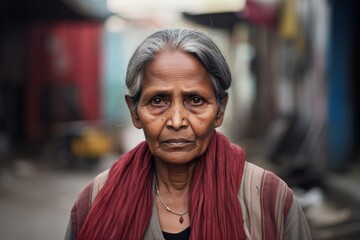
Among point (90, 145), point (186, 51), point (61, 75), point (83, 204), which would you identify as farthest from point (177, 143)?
point (61, 75)

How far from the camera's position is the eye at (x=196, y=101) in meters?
2.33

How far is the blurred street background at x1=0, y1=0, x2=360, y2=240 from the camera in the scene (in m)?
8.33

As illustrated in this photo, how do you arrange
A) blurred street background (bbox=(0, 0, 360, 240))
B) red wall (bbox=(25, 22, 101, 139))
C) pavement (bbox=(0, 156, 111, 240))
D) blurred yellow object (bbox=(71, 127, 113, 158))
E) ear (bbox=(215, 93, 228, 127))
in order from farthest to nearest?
red wall (bbox=(25, 22, 101, 139)) → blurred yellow object (bbox=(71, 127, 113, 158)) → blurred street background (bbox=(0, 0, 360, 240)) → pavement (bbox=(0, 156, 111, 240)) → ear (bbox=(215, 93, 228, 127))

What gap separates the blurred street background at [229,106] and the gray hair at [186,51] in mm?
241

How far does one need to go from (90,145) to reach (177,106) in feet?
36.3

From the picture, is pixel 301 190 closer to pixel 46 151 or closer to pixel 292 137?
pixel 292 137

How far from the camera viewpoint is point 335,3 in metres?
8.94

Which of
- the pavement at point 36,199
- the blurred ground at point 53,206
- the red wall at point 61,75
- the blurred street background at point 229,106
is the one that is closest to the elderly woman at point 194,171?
the blurred street background at point 229,106

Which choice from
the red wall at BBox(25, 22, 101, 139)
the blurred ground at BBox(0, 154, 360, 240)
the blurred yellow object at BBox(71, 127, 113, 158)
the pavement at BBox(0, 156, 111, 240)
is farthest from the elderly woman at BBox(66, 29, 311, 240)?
the red wall at BBox(25, 22, 101, 139)

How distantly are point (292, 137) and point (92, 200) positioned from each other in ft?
31.4

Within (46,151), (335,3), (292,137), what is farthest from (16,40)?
(335,3)

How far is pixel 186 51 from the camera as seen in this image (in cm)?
229

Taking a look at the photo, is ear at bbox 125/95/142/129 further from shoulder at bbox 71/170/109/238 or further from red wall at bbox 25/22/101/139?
red wall at bbox 25/22/101/139

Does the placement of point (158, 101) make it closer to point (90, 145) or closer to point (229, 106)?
point (229, 106)
